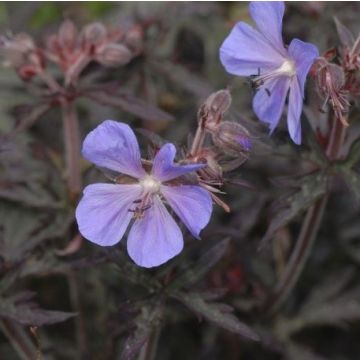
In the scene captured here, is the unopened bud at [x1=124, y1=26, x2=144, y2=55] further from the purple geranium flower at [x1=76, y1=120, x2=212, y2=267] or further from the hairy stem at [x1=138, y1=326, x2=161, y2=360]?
the hairy stem at [x1=138, y1=326, x2=161, y2=360]

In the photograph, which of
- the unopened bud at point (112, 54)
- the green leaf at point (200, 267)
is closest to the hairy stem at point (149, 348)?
the green leaf at point (200, 267)

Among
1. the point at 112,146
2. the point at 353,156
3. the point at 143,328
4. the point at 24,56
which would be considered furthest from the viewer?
the point at 24,56

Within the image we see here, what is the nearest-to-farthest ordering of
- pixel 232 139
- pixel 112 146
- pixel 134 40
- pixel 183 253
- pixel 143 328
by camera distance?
pixel 112 146 < pixel 232 139 < pixel 143 328 < pixel 183 253 < pixel 134 40

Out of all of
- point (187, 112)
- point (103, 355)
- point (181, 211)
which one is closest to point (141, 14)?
point (187, 112)

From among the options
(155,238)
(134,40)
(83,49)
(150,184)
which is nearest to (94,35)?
(83,49)

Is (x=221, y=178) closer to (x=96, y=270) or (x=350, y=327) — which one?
(x=96, y=270)

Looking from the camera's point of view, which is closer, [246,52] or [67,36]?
[246,52]

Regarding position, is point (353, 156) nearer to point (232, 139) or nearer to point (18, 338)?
point (232, 139)

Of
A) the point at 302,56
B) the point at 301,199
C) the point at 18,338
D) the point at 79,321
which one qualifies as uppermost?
the point at 302,56
